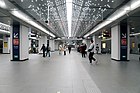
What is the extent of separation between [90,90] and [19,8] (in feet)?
36.7

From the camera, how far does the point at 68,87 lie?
703 centimetres

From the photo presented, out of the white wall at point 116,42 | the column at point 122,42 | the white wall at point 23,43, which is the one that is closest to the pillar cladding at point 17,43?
the white wall at point 23,43

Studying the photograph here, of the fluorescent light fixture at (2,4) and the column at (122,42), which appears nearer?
the fluorescent light fixture at (2,4)

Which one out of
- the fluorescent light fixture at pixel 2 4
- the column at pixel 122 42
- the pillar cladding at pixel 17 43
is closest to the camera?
the fluorescent light fixture at pixel 2 4

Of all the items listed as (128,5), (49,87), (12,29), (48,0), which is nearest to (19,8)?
(48,0)

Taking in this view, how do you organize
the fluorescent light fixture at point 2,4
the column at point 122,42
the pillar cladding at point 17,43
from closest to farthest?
the fluorescent light fixture at point 2,4, the pillar cladding at point 17,43, the column at point 122,42

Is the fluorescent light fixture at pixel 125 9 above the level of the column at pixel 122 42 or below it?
above

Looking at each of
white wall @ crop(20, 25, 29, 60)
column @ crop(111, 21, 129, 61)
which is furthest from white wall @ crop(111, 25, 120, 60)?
white wall @ crop(20, 25, 29, 60)

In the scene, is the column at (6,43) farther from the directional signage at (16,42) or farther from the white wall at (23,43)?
the directional signage at (16,42)

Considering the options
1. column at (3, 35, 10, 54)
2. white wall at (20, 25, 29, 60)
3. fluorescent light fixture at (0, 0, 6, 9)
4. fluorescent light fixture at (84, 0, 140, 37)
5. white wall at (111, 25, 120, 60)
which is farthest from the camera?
column at (3, 35, 10, 54)

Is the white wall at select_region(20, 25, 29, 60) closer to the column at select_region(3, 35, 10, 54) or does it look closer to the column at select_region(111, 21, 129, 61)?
the column at select_region(111, 21, 129, 61)

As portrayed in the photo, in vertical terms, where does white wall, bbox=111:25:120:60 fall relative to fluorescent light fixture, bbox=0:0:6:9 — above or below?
below

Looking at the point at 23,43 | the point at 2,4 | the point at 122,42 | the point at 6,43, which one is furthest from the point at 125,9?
the point at 6,43

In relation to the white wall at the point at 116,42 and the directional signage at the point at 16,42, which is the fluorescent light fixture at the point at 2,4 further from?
the white wall at the point at 116,42
